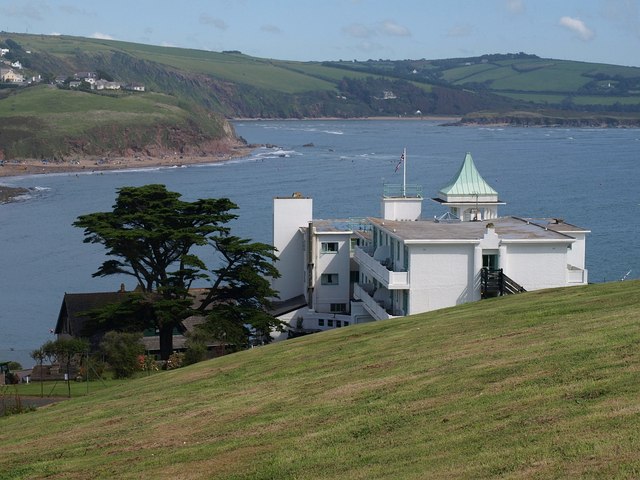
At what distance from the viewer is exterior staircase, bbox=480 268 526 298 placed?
28562 mm

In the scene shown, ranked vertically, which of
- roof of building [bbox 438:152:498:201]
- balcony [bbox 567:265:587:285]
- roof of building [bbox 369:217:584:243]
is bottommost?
balcony [bbox 567:265:587:285]

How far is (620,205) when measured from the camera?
9319cm

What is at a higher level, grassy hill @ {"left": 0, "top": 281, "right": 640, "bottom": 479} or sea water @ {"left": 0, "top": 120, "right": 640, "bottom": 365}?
grassy hill @ {"left": 0, "top": 281, "right": 640, "bottom": 479}

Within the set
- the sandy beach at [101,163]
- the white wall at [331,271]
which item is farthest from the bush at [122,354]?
the sandy beach at [101,163]

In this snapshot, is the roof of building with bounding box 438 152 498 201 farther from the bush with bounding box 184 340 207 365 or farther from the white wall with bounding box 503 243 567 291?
the bush with bounding box 184 340 207 365

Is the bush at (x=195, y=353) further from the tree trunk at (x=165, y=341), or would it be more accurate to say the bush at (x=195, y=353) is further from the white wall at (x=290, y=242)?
the white wall at (x=290, y=242)

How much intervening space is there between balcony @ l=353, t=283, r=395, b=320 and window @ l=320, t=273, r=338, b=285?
196cm

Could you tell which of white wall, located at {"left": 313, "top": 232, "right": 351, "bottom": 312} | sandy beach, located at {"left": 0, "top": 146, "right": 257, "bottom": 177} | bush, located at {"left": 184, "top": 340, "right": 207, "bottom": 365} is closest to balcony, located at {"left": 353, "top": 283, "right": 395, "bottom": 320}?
white wall, located at {"left": 313, "top": 232, "right": 351, "bottom": 312}

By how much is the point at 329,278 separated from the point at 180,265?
5.97 meters

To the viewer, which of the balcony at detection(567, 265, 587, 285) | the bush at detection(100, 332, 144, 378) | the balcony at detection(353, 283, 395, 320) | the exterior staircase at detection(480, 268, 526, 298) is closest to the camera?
the exterior staircase at detection(480, 268, 526, 298)

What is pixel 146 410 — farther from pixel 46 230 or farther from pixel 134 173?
pixel 134 173

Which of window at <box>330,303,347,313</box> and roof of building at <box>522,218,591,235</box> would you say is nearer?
roof of building at <box>522,218,591,235</box>

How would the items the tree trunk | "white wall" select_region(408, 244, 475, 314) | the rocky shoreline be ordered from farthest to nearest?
the rocky shoreline → the tree trunk → "white wall" select_region(408, 244, 475, 314)

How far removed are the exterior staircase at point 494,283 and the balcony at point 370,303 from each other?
8.39 ft
